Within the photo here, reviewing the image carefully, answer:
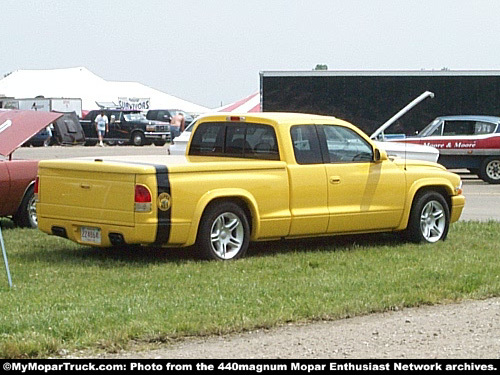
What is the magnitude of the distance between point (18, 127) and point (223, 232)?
2482 mm

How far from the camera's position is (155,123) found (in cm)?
4884

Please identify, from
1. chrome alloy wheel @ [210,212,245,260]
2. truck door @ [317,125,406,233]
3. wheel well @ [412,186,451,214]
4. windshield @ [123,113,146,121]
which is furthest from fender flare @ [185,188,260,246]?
windshield @ [123,113,146,121]

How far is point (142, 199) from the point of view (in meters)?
10.7

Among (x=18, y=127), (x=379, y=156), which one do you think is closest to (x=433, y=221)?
(x=379, y=156)

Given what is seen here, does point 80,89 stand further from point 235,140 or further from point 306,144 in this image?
point 306,144

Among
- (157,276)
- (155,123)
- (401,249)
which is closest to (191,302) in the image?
(157,276)

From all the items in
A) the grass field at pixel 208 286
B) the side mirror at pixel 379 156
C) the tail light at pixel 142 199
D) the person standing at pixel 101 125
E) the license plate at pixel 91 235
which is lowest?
the person standing at pixel 101 125

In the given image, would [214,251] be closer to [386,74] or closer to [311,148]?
[311,148]

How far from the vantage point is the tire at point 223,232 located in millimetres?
11211

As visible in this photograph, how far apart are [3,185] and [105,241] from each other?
11.5 feet

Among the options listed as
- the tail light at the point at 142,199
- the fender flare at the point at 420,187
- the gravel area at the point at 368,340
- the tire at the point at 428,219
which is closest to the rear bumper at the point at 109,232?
the tail light at the point at 142,199

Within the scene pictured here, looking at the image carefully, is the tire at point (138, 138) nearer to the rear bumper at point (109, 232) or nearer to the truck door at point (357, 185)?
the truck door at point (357, 185)

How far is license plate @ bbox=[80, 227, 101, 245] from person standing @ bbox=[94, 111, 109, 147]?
122ft

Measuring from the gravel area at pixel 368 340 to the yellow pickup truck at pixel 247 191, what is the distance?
9.84ft
